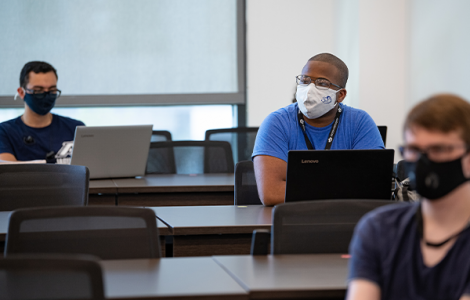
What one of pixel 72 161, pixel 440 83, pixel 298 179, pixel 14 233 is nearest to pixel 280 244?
pixel 298 179

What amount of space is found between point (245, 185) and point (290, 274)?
4.21 ft

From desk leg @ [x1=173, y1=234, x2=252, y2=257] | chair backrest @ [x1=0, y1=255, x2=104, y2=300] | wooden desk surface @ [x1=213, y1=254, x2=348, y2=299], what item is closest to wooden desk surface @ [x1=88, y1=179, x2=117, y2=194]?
desk leg @ [x1=173, y1=234, x2=252, y2=257]

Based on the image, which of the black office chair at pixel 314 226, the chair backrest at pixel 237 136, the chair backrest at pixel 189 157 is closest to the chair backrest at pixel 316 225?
the black office chair at pixel 314 226

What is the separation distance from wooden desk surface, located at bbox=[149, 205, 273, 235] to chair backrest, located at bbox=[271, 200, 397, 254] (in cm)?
33

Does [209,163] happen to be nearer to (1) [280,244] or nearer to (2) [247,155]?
(2) [247,155]

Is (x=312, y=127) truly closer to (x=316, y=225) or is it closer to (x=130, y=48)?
(x=316, y=225)

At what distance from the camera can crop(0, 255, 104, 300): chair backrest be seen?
97cm

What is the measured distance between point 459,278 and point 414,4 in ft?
12.2

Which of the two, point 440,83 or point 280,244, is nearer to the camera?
point 280,244

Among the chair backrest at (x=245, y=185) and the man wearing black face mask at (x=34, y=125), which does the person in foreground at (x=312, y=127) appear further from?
the man wearing black face mask at (x=34, y=125)

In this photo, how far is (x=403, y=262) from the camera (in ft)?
3.65

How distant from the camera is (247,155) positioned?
4.33 m

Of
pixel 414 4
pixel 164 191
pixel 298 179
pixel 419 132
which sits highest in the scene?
pixel 414 4

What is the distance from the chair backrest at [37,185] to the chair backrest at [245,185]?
2.49 ft
